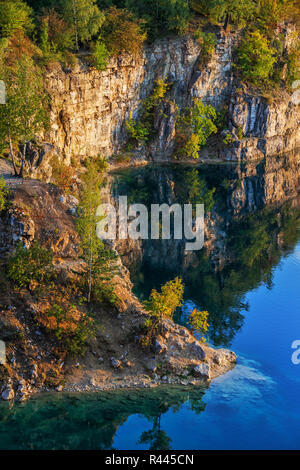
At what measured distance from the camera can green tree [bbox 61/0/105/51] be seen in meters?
67.2

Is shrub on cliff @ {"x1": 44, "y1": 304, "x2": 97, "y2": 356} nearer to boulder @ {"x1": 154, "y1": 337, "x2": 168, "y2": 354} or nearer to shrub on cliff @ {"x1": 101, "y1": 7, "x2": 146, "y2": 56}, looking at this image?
boulder @ {"x1": 154, "y1": 337, "x2": 168, "y2": 354}

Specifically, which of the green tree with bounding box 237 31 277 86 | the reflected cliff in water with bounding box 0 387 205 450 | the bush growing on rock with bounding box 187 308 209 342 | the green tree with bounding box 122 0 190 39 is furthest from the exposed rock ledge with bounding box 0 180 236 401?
the green tree with bounding box 237 31 277 86

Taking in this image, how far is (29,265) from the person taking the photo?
31.0m

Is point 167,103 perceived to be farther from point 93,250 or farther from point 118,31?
point 93,250

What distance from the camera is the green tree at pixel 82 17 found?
6719cm

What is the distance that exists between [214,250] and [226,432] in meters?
26.1

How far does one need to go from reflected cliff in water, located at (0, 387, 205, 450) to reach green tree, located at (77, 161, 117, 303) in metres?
6.85

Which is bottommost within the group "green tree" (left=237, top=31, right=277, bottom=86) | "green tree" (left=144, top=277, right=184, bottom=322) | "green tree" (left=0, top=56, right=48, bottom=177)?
"green tree" (left=144, top=277, right=184, bottom=322)

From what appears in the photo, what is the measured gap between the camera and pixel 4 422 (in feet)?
82.1

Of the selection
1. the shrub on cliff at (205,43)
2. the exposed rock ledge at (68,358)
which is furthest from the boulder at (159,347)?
the shrub on cliff at (205,43)

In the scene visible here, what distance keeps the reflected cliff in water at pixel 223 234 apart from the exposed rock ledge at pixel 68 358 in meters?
4.46

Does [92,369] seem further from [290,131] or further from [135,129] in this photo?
[290,131]

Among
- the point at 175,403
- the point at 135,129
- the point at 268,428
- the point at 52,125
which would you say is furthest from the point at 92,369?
the point at 135,129

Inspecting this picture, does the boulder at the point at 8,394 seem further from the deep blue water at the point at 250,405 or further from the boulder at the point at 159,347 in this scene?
the boulder at the point at 159,347
